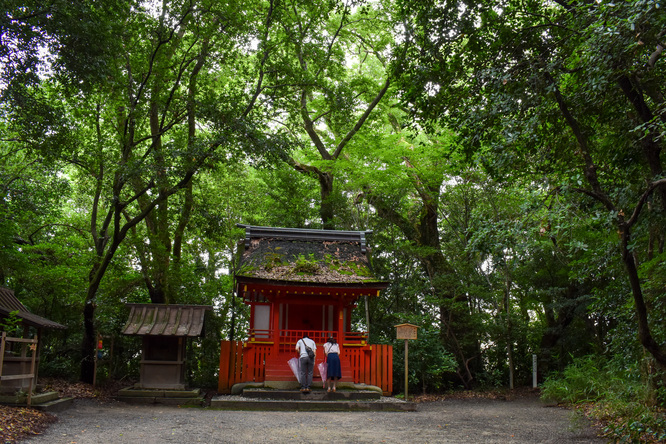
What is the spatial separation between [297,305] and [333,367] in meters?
3.22

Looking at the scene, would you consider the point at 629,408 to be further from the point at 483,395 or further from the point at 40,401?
the point at 40,401

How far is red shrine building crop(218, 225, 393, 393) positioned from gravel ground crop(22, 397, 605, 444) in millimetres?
2055

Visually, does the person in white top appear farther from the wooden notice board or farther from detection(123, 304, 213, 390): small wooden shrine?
detection(123, 304, 213, 390): small wooden shrine

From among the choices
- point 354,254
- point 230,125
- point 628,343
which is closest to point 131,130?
point 230,125

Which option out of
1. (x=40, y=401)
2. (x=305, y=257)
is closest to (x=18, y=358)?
(x=40, y=401)

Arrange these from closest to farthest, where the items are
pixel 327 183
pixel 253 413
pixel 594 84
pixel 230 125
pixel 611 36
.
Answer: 1. pixel 611 36
2. pixel 594 84
3. pixel 253 413
4. pixel 230 125
5. pixel 327 183

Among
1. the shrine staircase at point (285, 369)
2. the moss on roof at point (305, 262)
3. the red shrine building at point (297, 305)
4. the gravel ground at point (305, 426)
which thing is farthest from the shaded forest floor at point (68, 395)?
the moss on roof at point (305, 262)

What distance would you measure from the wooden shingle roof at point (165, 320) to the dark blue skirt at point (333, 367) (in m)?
3.03

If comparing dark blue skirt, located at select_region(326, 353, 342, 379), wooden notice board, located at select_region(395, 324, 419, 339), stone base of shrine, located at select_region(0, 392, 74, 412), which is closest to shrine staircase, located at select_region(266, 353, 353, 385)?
dark blue skirt, located at select_region(326, 353, 342, 379)

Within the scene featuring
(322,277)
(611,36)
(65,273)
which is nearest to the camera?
(611,36)

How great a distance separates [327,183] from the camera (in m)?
17.9

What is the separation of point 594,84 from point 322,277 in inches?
324

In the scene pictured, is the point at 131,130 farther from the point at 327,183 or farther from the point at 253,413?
the point at 327,183

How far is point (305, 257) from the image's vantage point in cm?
1317
